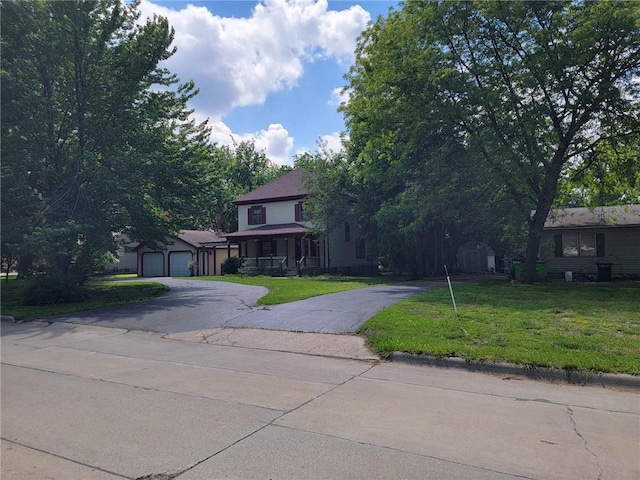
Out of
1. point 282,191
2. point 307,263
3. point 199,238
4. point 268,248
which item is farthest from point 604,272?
point 199,238

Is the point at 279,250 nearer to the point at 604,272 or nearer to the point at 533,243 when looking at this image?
the point at 533,243

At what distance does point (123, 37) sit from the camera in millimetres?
19094

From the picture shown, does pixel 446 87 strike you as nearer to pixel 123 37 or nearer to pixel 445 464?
pixel 123 37

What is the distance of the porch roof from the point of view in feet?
100

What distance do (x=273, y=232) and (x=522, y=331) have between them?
23.7m

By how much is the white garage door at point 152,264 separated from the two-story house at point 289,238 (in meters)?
9.22

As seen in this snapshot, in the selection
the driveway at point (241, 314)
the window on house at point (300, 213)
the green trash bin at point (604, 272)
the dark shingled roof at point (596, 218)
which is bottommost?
the driveway at point (241, 314)

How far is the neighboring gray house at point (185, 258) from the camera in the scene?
3844cm

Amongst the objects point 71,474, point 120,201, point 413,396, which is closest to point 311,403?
point 413,396

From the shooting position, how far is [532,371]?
6773mm

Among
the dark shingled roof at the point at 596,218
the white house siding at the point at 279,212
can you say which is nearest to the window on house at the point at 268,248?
the white house siding at the point at 279,212

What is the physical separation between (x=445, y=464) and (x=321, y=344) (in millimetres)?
5315

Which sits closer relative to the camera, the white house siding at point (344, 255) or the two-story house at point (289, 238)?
the two-story house at point (289, 238)

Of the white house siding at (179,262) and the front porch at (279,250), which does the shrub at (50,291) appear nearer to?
the front porch at (279,250)
